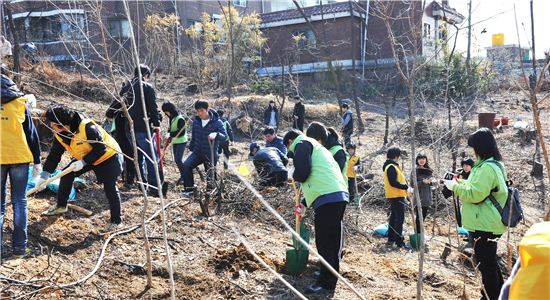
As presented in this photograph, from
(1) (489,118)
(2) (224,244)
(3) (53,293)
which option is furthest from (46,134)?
(1) (489,118)

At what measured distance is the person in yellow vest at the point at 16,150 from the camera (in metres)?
4.04

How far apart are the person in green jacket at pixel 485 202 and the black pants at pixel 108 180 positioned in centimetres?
312

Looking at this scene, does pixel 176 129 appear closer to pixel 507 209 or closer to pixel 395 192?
pixel 395 192

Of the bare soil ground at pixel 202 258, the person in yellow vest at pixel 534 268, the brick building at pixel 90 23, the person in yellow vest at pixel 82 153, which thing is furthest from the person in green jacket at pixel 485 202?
the brick building at pixel 90 23

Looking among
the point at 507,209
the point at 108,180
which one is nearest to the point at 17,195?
the point at 108,180

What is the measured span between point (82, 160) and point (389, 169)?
398cm

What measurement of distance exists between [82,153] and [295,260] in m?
2.25

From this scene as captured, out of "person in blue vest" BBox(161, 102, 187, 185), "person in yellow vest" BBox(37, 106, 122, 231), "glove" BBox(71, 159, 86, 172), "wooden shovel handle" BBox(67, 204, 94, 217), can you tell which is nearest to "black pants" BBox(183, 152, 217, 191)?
"person in blue vest" BBox(161, 102, 187, 185)

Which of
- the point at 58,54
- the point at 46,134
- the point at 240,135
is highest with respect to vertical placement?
the point at 58,54

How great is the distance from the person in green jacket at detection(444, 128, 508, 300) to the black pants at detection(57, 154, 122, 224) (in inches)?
123

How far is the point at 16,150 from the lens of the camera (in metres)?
4.09

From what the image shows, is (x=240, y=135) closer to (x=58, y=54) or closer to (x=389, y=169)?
(x=58, y=54)

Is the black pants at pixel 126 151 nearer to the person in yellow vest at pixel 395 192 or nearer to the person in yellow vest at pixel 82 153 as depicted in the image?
the person in yellow vest at pixel 82 153

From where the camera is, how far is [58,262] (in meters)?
4.30
